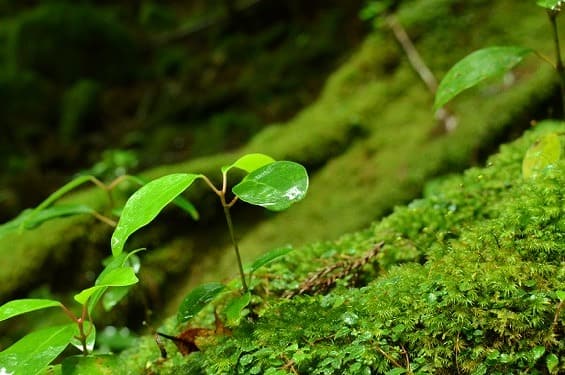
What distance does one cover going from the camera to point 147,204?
1357mm

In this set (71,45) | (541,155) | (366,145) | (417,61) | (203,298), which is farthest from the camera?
(71,45)

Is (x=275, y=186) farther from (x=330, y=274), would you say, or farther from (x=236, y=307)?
(x=330, y=274)

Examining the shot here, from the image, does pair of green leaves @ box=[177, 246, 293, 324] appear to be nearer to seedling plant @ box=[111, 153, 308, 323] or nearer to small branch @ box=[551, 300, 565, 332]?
seedling plant @ box=[111, 153, 308, 323]

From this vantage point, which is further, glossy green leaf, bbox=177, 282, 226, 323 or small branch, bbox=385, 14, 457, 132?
small branch, bbox=385, 14, 457, 132

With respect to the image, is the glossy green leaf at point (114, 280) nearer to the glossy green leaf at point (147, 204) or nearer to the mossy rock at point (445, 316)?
the glossy green leaf at point (147, 204)

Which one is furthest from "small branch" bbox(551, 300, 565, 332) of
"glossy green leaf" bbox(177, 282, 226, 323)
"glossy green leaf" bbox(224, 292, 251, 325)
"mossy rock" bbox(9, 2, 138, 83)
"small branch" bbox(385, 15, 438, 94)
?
"mossy rock" bbox(9, 2, 138, 83)

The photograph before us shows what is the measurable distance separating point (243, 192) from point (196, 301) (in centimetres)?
41

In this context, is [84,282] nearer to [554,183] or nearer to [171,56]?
[554,183]

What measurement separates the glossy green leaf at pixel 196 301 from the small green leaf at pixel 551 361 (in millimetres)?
878

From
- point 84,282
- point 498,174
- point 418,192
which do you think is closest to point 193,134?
point 84,282

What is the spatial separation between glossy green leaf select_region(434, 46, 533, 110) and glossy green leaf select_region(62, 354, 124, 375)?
1.45 m

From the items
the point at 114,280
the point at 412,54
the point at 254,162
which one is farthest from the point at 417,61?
the point at 114,280

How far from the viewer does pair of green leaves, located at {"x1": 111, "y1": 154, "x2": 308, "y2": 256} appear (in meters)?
1.31

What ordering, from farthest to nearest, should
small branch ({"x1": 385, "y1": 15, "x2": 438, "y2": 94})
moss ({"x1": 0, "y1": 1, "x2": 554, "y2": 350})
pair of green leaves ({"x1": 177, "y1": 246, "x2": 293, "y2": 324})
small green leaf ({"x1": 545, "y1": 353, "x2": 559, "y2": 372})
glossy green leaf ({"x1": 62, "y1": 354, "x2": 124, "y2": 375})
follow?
small branch ({"x1": 385, "y1": 15, "x2": 438, "y2": 94})
moss ({"x1": 0, "y1": 1, "x2": 554, "y2": 350})
pair of green leaves ({"x1": 177, "y1": 246, "x2": 293, "y2": 324})
glossy green leaf ({"x1": 62, "y1": 354, "x2": 124, "y2": 375})
small green leaf ({"x1": 545, "y1": 353, "x2": 559, "y2": 372})
